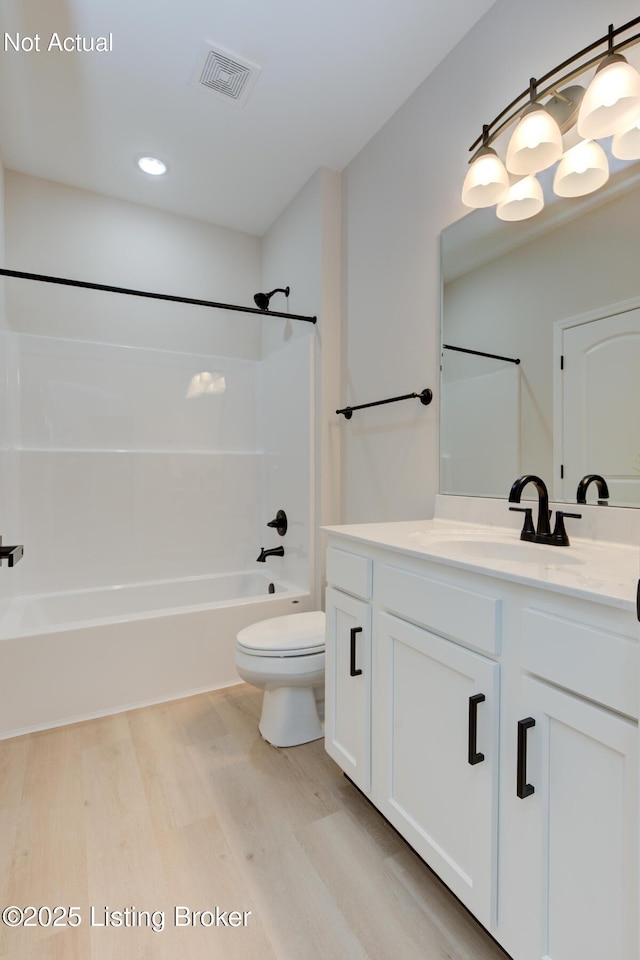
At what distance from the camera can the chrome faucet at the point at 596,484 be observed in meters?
1.24

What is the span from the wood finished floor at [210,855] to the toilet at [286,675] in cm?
7

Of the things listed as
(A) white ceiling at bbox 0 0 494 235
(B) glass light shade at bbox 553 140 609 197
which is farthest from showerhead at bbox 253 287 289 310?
(B) glass light shade at bbox 553 140 609 197

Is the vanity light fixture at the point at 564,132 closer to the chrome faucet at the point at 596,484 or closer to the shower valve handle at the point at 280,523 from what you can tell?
the chrome faucet at the point at 596,484

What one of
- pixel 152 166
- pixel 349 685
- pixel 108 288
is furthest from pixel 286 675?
pixel 152 166

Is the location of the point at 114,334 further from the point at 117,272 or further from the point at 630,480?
the point at 630,480

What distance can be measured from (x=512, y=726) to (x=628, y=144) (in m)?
1.39

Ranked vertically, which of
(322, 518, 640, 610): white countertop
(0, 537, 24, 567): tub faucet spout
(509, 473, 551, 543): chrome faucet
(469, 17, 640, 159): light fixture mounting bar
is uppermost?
(469, 17, 640, 159): light fixture mounting bar

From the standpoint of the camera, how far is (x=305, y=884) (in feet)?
3.85

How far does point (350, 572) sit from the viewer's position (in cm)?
139

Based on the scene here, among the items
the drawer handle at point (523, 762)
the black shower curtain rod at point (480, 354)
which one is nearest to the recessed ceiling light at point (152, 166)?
the black shower curtain rod at point (480, 354)

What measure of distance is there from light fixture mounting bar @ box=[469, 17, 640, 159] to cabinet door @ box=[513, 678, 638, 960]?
59.2 inches

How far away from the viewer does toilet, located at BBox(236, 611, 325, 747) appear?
5.59 ft

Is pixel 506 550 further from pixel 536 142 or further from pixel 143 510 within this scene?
pixel 143 510

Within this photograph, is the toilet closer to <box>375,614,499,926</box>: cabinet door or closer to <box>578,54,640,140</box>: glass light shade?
<box>375,614,499,926</box>: cabinet door
